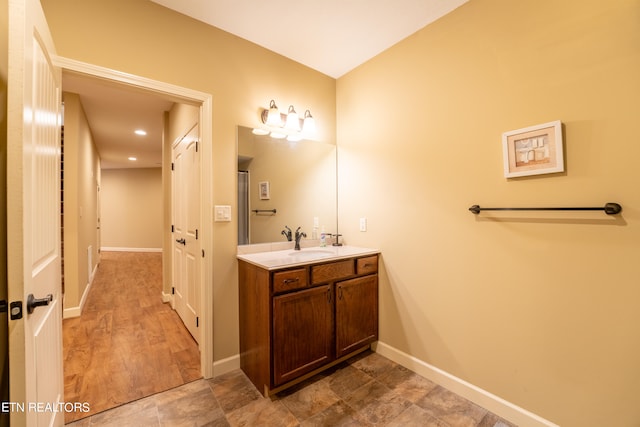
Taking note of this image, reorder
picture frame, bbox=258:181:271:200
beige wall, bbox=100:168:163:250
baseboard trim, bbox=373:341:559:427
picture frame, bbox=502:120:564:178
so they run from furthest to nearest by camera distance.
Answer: beige wall, bbox=100:168:163:250 < picture frame, bbox=258:181:271:200 < baseboard trim, bbox=373:341:559:427 < picture frame, bbox=502:120:564:178

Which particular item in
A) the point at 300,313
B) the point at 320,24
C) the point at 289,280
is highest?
the point at 320,24

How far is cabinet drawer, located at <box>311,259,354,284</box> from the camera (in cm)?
203

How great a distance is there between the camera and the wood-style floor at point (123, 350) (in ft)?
6.45

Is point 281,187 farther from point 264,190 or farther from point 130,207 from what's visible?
point 130,207

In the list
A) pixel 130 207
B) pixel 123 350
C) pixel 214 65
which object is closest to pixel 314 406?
pixel 123 350

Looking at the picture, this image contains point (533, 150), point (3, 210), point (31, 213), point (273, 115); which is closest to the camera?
point (31, 213)

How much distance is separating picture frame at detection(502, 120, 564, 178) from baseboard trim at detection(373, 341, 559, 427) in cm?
139

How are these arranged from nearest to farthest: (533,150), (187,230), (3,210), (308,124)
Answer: (3,210), (533,150), (308,124), (187,230)

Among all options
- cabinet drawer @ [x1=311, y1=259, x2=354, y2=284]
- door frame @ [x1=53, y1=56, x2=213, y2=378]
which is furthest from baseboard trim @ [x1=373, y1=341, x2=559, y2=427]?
door frame @ [x1=53, y1=56, x2=213, y2=378]

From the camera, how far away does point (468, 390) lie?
6.11 feet

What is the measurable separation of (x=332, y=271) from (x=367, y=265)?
412 millimetres

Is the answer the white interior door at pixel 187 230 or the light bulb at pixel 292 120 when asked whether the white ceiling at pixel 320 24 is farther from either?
the white interior door at pixel 187 230

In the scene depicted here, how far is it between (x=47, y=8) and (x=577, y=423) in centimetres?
364

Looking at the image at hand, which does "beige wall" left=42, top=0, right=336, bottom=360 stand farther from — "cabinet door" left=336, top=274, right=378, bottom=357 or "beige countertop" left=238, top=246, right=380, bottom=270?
"cabinet door" left=336, top=274, right=378, bottom=357
